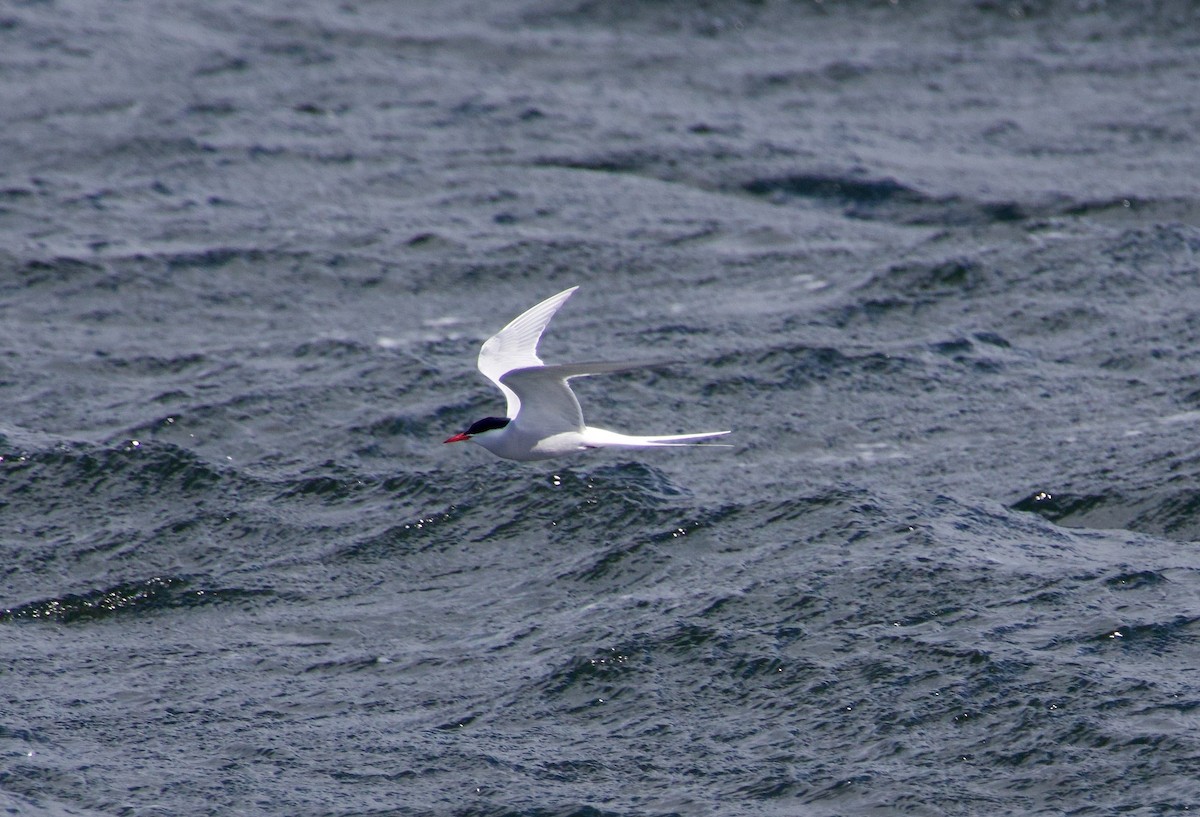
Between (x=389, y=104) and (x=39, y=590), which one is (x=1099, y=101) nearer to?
(x=389, y=104)

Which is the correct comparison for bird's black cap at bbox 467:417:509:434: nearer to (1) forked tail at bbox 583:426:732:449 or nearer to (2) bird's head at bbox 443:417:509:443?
(2) bird's head at bbox 443:417:509:443

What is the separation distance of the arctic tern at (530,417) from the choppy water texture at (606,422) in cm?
77

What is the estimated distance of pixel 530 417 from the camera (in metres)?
8.41

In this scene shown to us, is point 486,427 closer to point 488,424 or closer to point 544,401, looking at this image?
point 488,424

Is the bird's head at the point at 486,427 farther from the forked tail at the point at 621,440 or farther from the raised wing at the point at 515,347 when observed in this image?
the forked tail at the point at 621,440

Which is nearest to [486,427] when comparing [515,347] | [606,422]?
[515,347]

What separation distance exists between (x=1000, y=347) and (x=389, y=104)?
7576 mm

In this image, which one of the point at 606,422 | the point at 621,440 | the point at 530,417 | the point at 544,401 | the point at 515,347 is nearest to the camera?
the point at 621,440

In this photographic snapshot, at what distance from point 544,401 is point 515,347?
53 cm

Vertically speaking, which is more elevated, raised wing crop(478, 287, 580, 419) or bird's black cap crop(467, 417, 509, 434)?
raised wing crop(478, 287, 580, 419)

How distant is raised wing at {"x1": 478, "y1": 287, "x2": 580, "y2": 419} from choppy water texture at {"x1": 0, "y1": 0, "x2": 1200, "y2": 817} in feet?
3.47

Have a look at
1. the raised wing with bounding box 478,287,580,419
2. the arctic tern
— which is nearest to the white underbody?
the arctic tern

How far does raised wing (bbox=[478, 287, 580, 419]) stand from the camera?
8.54 metres

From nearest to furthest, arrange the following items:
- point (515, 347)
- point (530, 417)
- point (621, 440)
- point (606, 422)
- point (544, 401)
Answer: point (621, 440) → point (544, 401) → point (530, 417) → point (515, 347) → point (606, 422)
